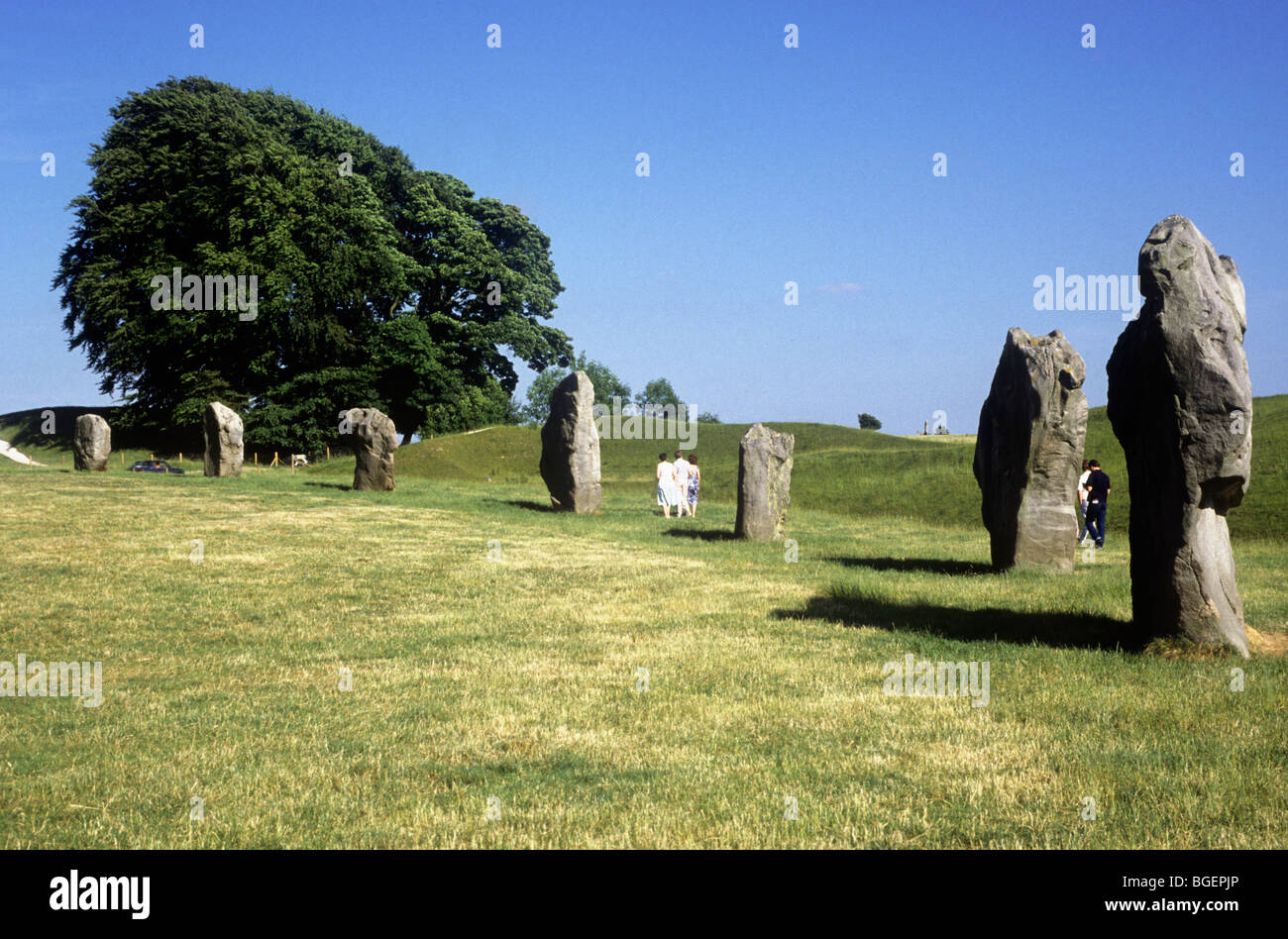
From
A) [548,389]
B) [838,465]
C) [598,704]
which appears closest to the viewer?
[598,704]

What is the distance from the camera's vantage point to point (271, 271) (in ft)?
156

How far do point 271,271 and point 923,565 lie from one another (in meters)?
38.5

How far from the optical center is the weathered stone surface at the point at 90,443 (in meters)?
34.9

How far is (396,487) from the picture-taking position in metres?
33.6

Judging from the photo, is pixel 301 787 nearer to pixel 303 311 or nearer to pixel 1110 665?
→ pixel 1110 665

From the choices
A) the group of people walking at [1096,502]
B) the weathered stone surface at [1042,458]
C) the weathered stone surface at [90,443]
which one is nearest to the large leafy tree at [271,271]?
the weathered stone surface at [90,443]

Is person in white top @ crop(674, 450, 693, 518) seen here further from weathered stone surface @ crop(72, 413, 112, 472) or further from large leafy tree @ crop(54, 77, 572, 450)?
large leafy tree @ crop(54, 77, 572, 450)

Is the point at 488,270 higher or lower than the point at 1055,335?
higher

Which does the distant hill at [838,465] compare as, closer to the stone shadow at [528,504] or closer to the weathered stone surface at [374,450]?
the stone shadow at [528,504]

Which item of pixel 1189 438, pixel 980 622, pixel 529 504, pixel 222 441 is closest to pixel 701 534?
pixel 529 504

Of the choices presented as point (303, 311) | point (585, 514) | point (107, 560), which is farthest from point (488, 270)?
point (107, 560)

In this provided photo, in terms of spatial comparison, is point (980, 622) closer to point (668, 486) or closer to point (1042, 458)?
point (1042, 458)

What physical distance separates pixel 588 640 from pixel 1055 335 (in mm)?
10645
